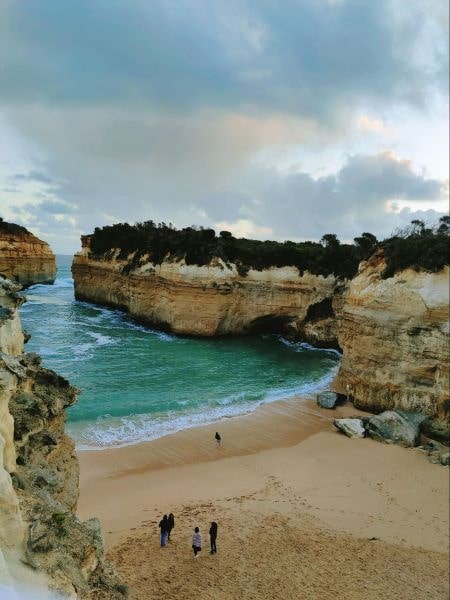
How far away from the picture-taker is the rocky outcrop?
52094 mm

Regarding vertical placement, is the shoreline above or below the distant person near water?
below

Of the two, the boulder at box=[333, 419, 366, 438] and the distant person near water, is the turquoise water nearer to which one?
the boulder at box=[333, 419, 366, 438]

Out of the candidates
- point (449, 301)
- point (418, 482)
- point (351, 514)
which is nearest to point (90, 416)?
point (351, 514)

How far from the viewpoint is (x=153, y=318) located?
3562 centimetres

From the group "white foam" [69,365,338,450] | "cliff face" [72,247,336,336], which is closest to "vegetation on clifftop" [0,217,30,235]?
"cliff face" [72,247,336,336]

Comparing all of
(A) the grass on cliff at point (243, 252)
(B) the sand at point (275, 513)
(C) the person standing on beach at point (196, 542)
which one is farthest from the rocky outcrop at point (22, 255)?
(C) the person standing on beach at point (196, 542)

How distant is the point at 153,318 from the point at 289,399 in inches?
727

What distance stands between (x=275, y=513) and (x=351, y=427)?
19.4ft

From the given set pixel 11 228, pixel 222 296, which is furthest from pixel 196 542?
pixel 11 228

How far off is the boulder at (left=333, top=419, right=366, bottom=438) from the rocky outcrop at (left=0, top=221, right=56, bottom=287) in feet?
147

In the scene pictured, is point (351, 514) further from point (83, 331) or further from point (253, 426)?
point (83, 331)

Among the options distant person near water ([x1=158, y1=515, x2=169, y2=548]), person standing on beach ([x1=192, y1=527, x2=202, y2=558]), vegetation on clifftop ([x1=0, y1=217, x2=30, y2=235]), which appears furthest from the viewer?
A: vegetation on clifftop ([x1=0, y1=217, x2=30, y2=235])

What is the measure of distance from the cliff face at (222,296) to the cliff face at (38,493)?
2511 centimetres

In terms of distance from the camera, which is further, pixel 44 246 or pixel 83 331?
pixel 44 246
